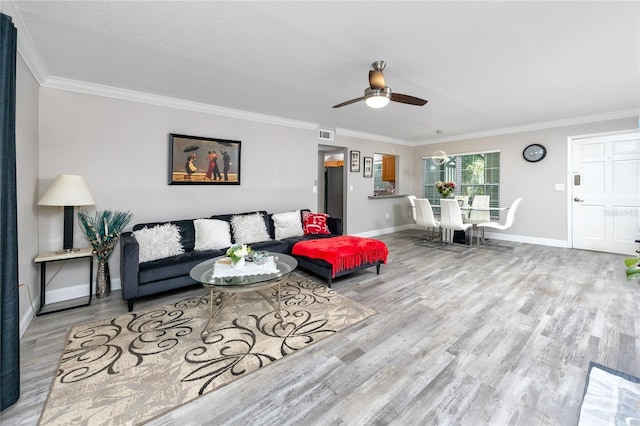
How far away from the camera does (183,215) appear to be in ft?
12.6

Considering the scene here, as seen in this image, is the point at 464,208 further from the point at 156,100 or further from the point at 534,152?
the point at 156,100

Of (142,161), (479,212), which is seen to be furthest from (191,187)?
(479,212)

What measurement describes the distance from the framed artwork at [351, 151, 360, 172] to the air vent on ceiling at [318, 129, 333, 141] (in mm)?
702

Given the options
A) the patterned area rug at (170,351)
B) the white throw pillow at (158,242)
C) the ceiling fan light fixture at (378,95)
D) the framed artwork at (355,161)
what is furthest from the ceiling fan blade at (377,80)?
the framed artwork at (355,161)

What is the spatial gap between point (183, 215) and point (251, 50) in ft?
8.03

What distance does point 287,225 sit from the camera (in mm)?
4355

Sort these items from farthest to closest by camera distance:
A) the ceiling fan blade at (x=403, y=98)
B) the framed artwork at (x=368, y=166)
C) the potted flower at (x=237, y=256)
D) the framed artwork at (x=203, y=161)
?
the framed artwork at (x=368, y=166)
the framed artwork at (x=203, y=161)
the ceiling fan blade at (x=403, y=98)
the potted flower at (x=237, y=256)

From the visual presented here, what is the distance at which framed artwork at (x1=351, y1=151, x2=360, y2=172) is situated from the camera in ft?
19.9

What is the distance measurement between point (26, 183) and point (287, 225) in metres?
2.91

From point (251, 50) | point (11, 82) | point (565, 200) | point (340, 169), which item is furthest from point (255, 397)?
point (565, 200)

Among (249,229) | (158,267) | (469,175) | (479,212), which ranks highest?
(469,175)

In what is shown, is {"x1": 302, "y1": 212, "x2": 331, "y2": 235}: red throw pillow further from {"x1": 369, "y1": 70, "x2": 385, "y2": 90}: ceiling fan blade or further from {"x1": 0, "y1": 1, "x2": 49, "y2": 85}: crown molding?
{"x1": 0, "y1": 1, "x2": 49, "y2": 85}: crown molding

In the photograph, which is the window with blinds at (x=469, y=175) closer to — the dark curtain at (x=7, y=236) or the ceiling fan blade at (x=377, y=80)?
the ceiling fan blade at (x=377, y=80)

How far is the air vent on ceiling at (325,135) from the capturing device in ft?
17.9
